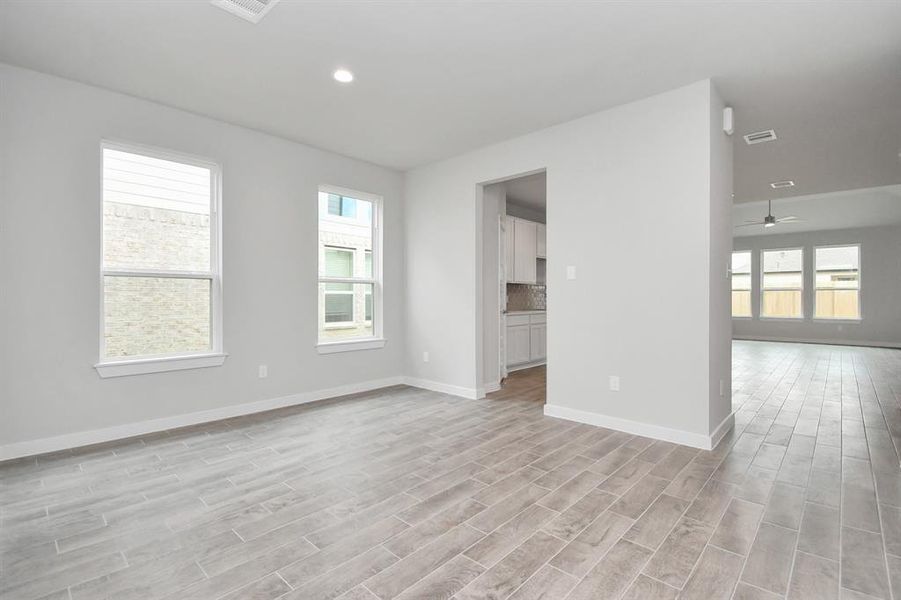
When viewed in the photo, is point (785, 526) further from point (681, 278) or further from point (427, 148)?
point (427, 148)

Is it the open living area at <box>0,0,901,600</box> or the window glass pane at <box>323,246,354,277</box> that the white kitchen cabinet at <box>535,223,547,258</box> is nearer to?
the open living area at <box>0,0,901,600</box>

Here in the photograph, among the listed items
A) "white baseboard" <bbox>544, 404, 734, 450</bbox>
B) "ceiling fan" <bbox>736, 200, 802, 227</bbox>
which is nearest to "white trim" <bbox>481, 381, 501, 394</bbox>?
"white baseboard" <bbox>544, 404, 734, 450</bbox>

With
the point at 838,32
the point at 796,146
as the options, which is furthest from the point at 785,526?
the point at 796,146

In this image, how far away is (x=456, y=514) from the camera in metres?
2.31

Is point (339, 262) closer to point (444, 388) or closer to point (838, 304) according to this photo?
point (444, 388)

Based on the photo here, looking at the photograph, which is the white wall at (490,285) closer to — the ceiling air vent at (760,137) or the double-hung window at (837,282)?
the ceiling air vent at (760,137)

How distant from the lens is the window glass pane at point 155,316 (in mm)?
3541

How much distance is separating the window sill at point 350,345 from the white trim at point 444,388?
2.01 feet

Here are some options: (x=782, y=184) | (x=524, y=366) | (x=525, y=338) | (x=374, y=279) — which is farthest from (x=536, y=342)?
(x=782, y=184)

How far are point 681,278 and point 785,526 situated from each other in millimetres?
1789

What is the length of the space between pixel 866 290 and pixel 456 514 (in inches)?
501

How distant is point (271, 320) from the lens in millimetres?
4465

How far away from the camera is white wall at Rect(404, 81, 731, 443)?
333 cm

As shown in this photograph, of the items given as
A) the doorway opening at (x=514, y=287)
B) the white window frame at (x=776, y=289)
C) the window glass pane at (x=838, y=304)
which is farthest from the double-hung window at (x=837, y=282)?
the doorway opening at (x=514, y=287)
